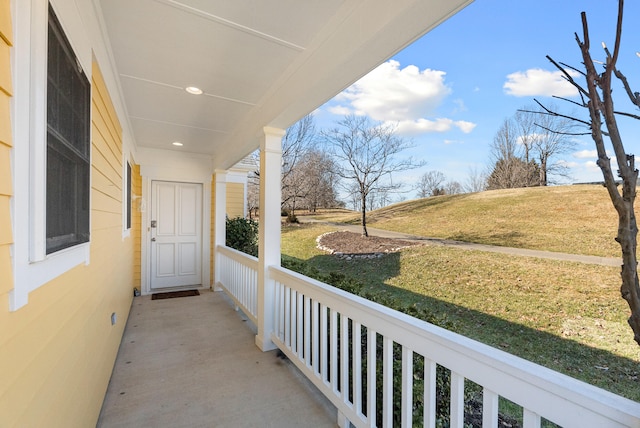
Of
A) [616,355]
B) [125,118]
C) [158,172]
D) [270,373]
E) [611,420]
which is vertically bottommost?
[270,373]

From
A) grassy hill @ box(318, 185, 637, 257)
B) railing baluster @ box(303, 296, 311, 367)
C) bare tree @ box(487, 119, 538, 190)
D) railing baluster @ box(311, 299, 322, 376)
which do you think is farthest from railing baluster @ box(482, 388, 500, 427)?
grassy hill @ box(318, 185, 637, 257)

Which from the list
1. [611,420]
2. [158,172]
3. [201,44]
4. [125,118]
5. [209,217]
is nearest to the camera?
[611,420]

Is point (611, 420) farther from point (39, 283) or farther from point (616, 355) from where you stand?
point (39, 283)

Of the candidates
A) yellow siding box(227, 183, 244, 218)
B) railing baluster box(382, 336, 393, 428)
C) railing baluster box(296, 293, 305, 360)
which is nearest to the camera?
railing baluster box(382, 336, 393, 428)

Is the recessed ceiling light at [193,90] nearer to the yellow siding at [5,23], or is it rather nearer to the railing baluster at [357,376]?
the yellow siding at [5,23]

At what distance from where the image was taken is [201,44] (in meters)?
1.90

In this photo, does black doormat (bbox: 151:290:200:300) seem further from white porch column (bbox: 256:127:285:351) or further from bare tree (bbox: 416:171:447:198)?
bare tree (bbox: 416:171:447:198)

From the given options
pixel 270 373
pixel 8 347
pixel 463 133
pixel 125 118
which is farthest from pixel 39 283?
pixel 463 133

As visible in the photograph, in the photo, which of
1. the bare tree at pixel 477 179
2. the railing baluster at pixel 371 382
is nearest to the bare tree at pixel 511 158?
the bare tree at pixel 477 179

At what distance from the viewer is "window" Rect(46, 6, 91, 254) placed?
1.01 metres

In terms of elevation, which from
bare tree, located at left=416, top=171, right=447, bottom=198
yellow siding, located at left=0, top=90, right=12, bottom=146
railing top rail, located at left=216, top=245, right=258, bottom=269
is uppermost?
bare tree, located at left=416, top=171, right=447, bottom=198

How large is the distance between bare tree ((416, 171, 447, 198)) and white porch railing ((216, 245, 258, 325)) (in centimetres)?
581

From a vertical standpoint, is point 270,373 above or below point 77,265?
below

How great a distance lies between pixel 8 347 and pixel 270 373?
2062mm
